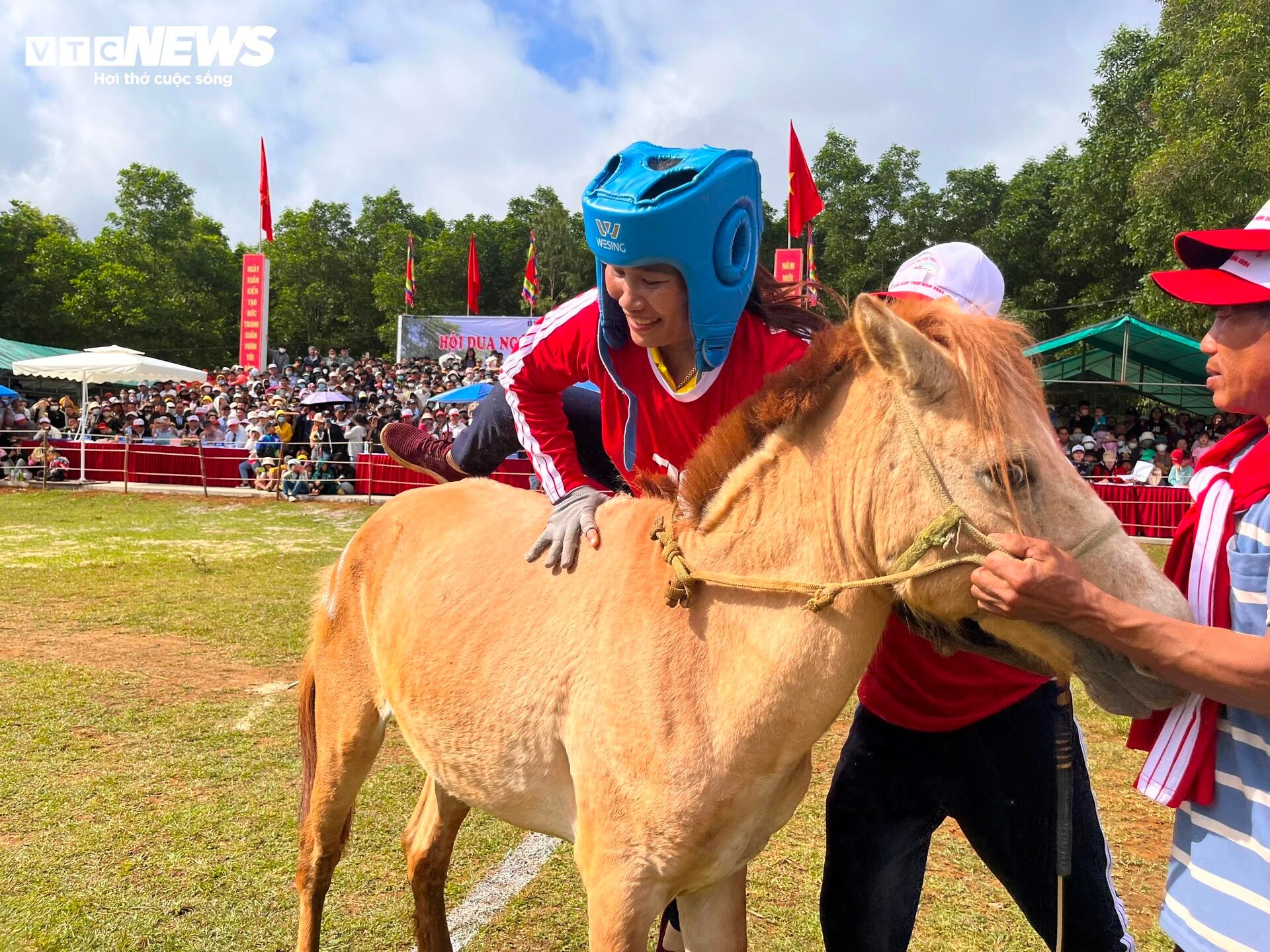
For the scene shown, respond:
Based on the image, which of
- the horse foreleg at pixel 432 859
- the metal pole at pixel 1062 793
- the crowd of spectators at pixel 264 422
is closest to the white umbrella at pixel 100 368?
the crowd of spectators at pixel 264 422

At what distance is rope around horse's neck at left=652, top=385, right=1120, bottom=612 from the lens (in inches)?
66.8

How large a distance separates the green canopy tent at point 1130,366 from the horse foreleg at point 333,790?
57.3 ft

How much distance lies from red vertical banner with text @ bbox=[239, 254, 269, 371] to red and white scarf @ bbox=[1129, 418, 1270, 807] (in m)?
35.5

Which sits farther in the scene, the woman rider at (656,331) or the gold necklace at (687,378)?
the gold necklace at (687,378)

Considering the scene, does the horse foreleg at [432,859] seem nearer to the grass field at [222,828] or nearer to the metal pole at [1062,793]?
the grass field at [222,828]

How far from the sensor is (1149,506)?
50.5ft

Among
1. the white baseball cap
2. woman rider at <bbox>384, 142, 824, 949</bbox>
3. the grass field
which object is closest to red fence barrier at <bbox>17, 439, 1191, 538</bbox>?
the grass field

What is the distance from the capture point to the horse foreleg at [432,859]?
3402 mm

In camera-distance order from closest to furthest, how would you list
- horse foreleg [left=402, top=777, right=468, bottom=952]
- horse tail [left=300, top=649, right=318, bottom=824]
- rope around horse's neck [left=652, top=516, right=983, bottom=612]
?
rope around horse's neck [left=652, top=516, right=983, bottom=612] → horse foreleg [left=402, top=777, right=468, bottom=952] → horse tail [left=300, top=649, right=318, bottom=824]

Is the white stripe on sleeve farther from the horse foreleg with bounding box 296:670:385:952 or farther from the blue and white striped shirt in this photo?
the blue and white striped shirt

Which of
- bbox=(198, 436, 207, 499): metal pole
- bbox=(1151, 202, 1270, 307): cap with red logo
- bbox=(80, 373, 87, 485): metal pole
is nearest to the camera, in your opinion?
bbox=(1151, 202, 1270, 307): cap with red logo

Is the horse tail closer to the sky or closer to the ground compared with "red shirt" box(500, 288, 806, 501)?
closer to the ground

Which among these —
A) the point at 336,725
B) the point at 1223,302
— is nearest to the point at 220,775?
the point at 336,725

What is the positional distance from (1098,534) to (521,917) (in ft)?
10.3
